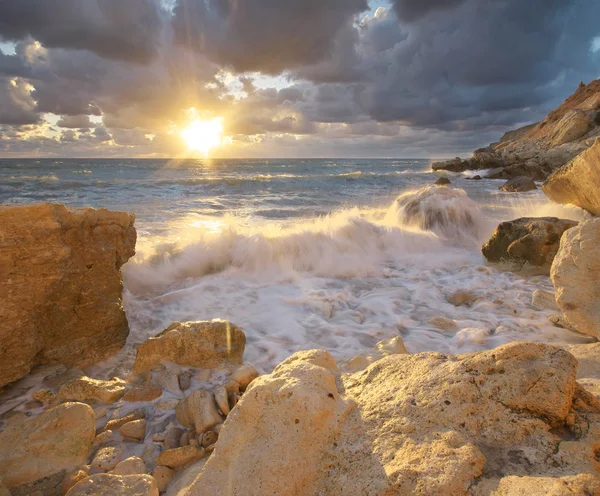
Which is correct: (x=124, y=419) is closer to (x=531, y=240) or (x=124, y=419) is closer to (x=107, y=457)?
(x=107, y=457)

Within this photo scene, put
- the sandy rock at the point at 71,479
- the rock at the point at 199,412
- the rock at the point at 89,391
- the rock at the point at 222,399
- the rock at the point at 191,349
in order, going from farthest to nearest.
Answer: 1. the rock at the point at 191,349
2. the rock at the point at 89,391
3. the rock at the point at 222,399
4. the rock at the point at 199,412
5. the sandy rock at the point at 71,479

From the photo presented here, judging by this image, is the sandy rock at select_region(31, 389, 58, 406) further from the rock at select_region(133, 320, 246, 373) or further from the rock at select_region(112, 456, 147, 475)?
the rock at select_region(112, 456, 147, 475)

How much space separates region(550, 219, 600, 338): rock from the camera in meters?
3.22

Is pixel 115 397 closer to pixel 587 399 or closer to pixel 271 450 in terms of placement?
pixel 271 450

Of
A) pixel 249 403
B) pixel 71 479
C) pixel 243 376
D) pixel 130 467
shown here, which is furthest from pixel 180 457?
pixel 249 403

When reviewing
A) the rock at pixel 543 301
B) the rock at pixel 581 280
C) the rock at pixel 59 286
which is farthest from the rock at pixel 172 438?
the rock at pixel 543 301

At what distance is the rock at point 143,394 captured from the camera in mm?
2812

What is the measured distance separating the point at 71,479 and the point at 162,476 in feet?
1.60

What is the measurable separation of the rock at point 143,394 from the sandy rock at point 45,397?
534 millimetres

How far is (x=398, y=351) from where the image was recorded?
2.85m

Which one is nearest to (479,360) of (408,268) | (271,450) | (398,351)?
(271,450)

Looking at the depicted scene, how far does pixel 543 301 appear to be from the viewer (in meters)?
4.27

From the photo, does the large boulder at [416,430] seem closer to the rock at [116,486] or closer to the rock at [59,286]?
the rock at [116,486]

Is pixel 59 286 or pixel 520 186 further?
pixel 520 186
